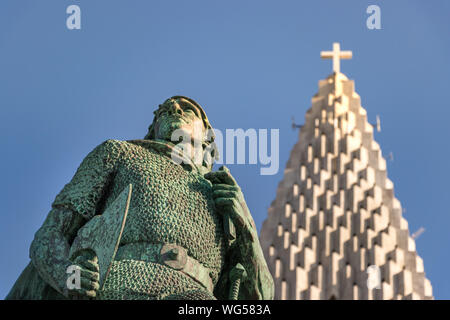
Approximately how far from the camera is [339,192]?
2377 inches

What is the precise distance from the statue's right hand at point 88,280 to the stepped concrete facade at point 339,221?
45.6m

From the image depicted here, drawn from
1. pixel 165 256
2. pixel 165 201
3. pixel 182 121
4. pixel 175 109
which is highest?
pixel 175 109

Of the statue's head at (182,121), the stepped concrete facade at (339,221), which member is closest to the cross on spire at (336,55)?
the stepped concrete facade at (339,221)

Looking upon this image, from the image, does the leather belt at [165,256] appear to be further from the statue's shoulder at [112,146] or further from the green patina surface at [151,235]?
the statue's shoulder at [112,146]

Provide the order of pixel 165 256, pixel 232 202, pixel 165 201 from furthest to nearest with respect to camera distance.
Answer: pixel 232 202 < pixel 165 201 < pixel 165 256

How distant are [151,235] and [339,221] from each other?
51.8m

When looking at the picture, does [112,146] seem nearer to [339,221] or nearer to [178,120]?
[178,120]

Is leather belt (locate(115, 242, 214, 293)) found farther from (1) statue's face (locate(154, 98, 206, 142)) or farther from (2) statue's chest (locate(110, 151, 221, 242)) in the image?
(1) statue's face (locate(154, 98, 206, 142))

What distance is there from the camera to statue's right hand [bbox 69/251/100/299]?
22.9ft

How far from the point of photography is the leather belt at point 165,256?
7355 millimetres

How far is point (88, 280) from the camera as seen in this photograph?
7.00 meters

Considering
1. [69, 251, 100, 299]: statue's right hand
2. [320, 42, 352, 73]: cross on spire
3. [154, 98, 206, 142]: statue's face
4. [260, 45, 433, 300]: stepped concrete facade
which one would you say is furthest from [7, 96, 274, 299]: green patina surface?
[320, 42, 352, 73]: cross on spire

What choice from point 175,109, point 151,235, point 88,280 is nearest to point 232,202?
point 151,235
